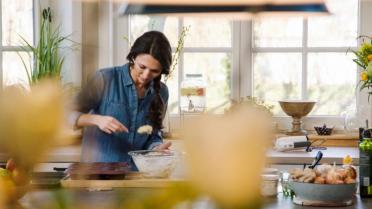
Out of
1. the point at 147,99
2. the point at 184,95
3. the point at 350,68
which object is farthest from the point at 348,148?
the point at 147,99

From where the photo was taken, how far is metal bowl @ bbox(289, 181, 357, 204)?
6.97ft

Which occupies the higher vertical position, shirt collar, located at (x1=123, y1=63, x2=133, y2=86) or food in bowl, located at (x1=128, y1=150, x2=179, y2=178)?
shirt collar, located at (x1=123, y1=63, x2=133, y2=86)

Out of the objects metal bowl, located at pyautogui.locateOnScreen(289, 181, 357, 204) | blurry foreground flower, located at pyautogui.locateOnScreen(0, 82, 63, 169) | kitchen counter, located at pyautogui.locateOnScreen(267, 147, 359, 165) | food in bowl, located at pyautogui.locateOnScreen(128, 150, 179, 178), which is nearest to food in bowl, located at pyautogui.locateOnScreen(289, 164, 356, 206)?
metal bowl, located at pyautogui.locateOnScreen(289, 181, 357, 204)

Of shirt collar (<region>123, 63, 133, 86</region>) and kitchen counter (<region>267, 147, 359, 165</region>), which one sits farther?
kitchen counter (<region>267, 147, 359, 165</region>)

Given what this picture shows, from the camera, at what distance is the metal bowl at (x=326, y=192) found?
Answer: 2125 millimetres

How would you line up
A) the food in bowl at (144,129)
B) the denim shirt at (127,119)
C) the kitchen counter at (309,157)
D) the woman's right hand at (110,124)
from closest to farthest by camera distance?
the woman's right hand at (110,124), the denim shirt at (127,119), the food in bowl at (144,129), the kitchen counter at (309,157)

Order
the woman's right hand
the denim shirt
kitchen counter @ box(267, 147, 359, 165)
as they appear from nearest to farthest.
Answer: the woman's right hand, the denim shirt, kitchen counter @ box(267, 147, 359, 165)

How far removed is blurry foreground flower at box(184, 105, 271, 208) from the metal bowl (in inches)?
75.9

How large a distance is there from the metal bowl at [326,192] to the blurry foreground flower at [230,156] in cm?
193

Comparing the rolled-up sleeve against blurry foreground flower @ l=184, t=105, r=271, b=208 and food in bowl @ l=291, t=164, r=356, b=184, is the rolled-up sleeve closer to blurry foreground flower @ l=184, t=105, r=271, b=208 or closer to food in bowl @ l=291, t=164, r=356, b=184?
food in bowl @ l=291, t=164, r=356, b=184

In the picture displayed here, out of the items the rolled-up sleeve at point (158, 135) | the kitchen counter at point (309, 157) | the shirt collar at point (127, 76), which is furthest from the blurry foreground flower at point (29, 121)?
the kitchen counter at point (309, 157)

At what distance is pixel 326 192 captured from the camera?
2.13 meters

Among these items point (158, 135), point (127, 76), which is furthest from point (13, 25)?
point (158, 135)

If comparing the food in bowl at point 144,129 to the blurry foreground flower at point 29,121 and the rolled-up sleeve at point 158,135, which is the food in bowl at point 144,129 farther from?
the blurry foreground flower at point 29,121
